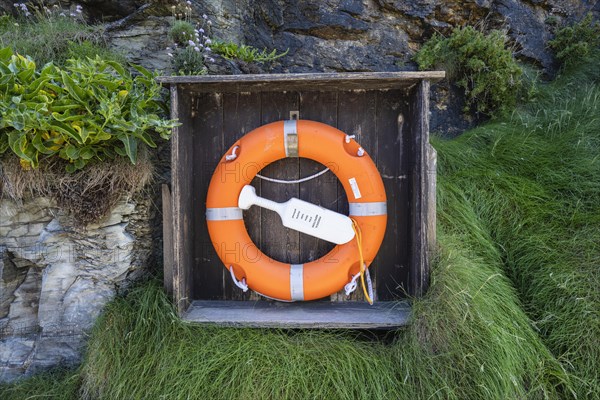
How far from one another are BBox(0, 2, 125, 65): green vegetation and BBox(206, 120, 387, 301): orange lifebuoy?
3.30ft

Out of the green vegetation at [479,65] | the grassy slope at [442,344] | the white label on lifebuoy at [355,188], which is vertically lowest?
the grassy slope at [442,344]

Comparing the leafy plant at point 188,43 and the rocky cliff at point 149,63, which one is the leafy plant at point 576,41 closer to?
the rocky cliff at point 149,63

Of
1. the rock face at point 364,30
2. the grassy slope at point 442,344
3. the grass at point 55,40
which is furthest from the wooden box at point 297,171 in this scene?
the rock face at point 364,30

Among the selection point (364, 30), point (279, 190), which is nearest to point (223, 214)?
point (279, 190)

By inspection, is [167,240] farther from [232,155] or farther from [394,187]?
[394,187]

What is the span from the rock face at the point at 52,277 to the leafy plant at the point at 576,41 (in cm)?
325

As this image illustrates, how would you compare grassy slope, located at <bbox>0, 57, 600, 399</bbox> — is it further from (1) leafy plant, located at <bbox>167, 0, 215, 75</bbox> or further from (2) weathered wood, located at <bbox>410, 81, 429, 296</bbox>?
(1) leafy plant, located at <bbox>167, 0, 215, 75</bbox>

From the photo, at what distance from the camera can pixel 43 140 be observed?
1.39 metres

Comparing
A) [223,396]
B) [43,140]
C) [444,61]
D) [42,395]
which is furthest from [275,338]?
[444,61]

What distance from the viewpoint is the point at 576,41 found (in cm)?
291

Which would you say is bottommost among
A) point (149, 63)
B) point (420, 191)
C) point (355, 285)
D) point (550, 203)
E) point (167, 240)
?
point (355, 285)

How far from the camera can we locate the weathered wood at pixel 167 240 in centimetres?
159

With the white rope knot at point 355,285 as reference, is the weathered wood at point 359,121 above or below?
above

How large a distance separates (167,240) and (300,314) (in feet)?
2.15
